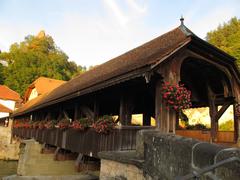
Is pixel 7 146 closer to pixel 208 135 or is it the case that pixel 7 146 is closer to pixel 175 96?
pixel 208 135

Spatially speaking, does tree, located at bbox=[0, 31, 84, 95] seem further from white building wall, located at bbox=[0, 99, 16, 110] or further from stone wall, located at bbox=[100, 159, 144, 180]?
stone wall, located at bbox=[100, 159, 144, 180]

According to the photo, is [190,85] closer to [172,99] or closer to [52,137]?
[172,99]

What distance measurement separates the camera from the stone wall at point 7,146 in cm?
2469

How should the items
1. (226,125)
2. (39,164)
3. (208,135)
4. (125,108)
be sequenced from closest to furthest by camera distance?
(125,108) < (208,135) < (39,164) < (226,125)

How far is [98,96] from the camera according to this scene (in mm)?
8281

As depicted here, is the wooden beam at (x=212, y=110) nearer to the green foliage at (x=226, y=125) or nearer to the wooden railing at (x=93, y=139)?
the wooden railing at (x=93, y=139)

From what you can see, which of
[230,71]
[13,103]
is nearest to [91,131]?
[230,71]

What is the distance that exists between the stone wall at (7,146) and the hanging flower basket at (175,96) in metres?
23.0

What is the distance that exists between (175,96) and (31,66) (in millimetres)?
40298

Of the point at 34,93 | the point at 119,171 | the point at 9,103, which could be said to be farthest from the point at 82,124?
the point at 9,103

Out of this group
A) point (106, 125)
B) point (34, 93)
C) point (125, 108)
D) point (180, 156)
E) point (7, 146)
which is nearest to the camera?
point (180, 156)

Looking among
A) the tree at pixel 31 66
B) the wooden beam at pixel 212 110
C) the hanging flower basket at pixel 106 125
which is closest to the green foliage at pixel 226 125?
the wooden beam at pixel 212 110

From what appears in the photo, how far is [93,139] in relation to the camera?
7.64 meters

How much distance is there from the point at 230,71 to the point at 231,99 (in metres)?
1.11
